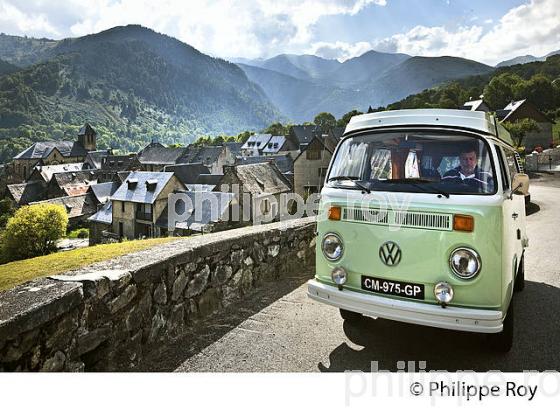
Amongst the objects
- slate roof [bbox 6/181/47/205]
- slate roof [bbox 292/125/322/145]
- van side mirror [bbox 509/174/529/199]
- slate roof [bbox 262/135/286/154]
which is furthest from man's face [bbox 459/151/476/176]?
slate roof [bbox 262/135/286/154]

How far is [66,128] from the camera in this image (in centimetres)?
10300

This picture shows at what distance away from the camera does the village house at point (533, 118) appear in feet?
137

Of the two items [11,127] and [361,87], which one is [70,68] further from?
[361,87]

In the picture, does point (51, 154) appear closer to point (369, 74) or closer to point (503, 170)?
point (369, 74)

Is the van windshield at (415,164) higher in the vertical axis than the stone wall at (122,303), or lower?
higher

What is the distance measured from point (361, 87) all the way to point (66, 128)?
101m

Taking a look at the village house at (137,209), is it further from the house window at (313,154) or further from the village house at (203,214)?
the house window at (313,154)

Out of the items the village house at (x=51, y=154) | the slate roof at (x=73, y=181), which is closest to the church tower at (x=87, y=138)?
the village house at (x=51, y=154)

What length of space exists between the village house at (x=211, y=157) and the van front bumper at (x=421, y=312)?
236 feet

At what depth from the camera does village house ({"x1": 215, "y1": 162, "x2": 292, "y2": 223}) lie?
112 ft

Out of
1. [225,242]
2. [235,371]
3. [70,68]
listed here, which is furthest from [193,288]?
[70,68]

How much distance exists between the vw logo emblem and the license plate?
157 millimetres

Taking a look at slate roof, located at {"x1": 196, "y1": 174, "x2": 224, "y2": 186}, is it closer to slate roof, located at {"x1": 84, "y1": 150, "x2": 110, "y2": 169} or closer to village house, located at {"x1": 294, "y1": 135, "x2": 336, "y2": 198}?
village house, located at {"x1": 294, "y1": 135, "x2": 336, "y2": 198}

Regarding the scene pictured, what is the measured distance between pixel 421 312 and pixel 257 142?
93.9 meters
